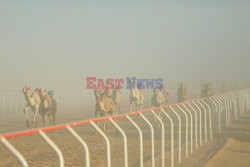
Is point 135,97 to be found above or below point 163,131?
below

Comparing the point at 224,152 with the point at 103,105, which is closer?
the point at 224,152

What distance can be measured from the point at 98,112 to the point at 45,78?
57197 millimetres

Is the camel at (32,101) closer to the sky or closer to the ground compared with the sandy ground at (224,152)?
closer to the sky

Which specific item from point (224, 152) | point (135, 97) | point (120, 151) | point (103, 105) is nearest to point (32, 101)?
point (103, 105)

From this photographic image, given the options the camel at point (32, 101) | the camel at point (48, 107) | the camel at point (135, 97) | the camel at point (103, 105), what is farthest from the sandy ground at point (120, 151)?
the camel at point (135, 97)

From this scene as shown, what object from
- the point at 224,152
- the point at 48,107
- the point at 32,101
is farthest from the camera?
the point at 32,101

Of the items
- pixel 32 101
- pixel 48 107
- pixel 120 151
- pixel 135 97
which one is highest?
pixel 32 101

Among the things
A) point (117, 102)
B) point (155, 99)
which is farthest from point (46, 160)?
point (117, 102)

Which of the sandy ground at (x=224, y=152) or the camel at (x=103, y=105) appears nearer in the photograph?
the sandy ground at (x=224, y=152)

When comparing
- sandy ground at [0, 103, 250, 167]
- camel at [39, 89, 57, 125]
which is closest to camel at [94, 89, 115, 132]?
sandy ground at [0, 103, 250, 167]

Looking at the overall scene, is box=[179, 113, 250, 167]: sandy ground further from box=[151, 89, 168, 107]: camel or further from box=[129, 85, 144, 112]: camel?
box=[129, 85, 144, 112]: camel

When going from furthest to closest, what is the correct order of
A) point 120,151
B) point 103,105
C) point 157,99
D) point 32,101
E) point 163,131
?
point 157,99 < point 32,101 < point 103,105 < point 120,151 < point 163,131

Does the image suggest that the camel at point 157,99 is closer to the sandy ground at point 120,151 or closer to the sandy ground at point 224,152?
the sandy ground at point 120,151

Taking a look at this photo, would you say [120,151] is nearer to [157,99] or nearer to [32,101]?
[32,101]
